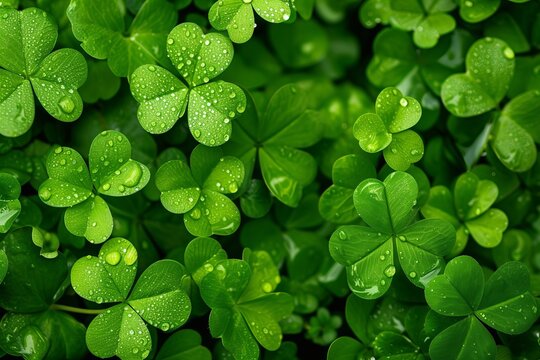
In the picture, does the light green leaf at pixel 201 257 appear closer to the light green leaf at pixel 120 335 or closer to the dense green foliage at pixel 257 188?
the dense green foliage at pixel 257 188

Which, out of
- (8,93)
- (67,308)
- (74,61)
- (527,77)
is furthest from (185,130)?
(527,77)

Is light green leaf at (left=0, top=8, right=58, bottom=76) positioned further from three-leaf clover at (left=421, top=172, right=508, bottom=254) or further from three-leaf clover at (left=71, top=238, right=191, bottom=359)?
three-leaf clover at (left=421, top=172, right=508, bottom=254)

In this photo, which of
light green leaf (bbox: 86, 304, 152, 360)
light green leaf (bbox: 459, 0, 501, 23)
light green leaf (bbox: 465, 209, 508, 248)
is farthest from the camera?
light green leaf (bbox: 459, 0, 501, 23)

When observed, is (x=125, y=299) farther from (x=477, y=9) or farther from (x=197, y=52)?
(x=477, y=9)

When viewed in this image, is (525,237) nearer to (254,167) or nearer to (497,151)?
(497,151)

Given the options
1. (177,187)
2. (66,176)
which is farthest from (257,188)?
(66,176)

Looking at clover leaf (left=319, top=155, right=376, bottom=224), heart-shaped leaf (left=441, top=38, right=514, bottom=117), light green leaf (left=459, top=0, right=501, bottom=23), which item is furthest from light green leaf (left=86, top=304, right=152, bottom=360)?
light green leaf (left=459, top=0, right=501, bottom=23)
